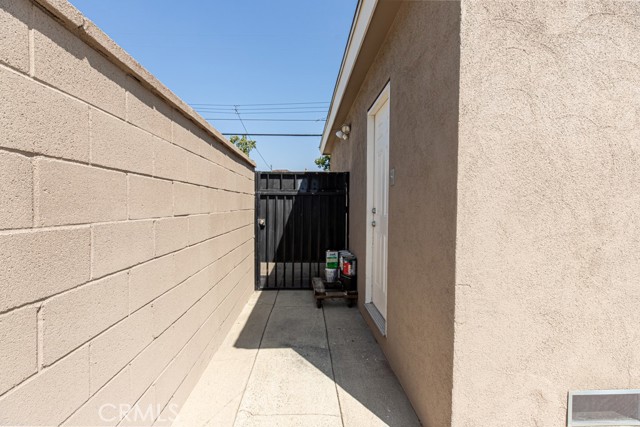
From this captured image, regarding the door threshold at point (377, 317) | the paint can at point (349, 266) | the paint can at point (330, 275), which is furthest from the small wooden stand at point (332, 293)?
the door threshold at point (377, 317)

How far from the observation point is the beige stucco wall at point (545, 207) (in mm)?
1533

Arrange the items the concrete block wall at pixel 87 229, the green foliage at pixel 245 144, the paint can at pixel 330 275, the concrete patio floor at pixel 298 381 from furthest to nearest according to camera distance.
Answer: the green foliage at pixel 245 144, the paint can at pixel 330 275, the concrete patio floor at pixel 298 381, the concrete block wall at pixel 87 229

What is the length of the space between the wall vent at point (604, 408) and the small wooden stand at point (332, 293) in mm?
2706

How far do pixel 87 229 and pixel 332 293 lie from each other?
11.1 ft

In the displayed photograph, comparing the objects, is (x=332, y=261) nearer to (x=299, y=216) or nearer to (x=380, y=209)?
(x=299, y=216)

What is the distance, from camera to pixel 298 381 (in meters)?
2.37

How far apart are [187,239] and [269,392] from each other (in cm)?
130

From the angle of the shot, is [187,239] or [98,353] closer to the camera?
[98,353]

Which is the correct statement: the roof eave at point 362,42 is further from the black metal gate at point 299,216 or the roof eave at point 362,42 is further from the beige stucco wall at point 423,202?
the black metal gate at point 299,216

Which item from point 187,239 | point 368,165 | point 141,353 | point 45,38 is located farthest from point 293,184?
point 45,38

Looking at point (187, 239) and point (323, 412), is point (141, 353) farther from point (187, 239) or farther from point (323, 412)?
point (323, 412)

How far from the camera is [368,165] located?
12.1 feet

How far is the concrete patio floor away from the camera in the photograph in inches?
77.9

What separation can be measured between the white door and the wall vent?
1593 millimetres
